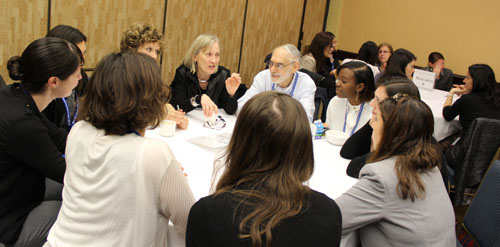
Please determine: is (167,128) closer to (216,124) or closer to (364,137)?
(216,124)

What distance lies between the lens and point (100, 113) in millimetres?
1418

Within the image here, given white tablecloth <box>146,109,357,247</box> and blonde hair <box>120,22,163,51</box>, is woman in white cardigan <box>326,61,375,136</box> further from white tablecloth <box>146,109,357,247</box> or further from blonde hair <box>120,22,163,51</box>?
blonde hair <box>120,22,163,51</box>

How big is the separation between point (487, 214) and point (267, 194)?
1.38 metres

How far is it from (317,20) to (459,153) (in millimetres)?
4529

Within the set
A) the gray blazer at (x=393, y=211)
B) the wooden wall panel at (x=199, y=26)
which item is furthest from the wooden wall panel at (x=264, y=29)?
the gray blazer at (x=393, y=211)

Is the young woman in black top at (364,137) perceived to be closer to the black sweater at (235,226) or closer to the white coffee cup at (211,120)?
the white coffee cup at (211,120)

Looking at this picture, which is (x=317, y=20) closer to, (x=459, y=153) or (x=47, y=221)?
(x=459, y=153)

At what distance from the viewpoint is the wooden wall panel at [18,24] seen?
4.12m

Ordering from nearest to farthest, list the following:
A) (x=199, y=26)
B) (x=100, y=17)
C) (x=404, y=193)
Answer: (x=404, y=193), (x=100, y=17), (x=199, y=26)

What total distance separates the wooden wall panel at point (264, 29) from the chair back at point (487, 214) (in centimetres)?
469

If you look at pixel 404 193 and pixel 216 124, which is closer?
pixel 404 193

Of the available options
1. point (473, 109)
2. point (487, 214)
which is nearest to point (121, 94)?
point (487, 214)

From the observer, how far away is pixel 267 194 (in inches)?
45.9

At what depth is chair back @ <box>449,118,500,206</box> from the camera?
10.7ft
